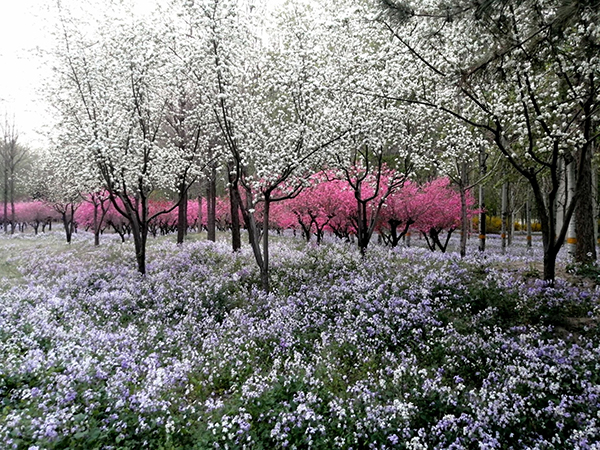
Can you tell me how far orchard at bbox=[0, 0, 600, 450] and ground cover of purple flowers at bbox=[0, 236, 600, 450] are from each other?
48mm

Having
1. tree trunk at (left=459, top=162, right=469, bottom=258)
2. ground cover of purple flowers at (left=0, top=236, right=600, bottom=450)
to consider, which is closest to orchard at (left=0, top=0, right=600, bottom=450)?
ground cover of purple flowers at (left=0, top=236, right=600, bottom=450)

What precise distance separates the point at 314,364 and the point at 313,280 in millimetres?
5047

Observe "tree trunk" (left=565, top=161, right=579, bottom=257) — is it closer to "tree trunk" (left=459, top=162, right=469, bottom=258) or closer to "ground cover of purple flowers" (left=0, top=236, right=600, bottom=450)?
"ground cover of purple flowers" (left=0, top=236, right=600, bottom=450)

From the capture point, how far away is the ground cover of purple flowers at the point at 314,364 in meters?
4.49

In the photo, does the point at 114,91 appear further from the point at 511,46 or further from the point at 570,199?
the point at 570,199

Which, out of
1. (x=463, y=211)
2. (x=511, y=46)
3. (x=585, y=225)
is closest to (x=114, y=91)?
(x=511, y=46)

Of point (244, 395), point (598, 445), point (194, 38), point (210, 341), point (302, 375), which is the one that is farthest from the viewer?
point (194, 38)

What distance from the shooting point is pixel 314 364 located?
21.7 ft

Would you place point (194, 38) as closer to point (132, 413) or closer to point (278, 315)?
point (278, 315)

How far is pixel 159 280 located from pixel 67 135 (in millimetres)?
6364

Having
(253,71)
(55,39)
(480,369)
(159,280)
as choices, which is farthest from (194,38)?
(480,369)

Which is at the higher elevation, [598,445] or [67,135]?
[67,135]

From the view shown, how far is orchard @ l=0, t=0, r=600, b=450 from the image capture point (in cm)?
472

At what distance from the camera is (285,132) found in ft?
37.7
